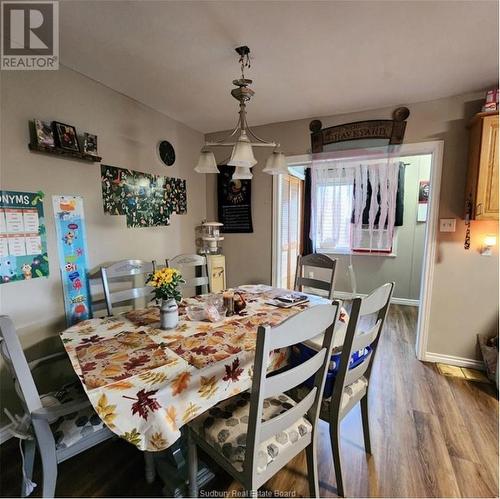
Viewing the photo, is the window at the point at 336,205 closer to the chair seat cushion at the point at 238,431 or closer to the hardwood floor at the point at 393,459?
the hardwood floor at the point at 393,459

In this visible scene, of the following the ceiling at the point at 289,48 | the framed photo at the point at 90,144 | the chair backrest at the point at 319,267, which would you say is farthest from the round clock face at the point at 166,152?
the chair backrest at the point at 319,267

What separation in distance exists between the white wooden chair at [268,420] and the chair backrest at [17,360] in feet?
2.05

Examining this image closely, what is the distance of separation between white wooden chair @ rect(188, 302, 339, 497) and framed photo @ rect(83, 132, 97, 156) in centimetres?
197

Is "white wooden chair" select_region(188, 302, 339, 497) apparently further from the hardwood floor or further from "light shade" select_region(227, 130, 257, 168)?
"light shade" select_region(227, 130, 257, 168)

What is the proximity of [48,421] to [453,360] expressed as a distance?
307 centimetres

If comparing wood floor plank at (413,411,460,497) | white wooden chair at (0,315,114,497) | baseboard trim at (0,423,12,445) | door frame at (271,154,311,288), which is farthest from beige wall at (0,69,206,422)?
wood floor plank at (413,411,460,497)

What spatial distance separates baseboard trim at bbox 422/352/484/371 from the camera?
245 centimetres

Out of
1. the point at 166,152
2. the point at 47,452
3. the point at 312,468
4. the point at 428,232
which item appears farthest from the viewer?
the point at 166,152

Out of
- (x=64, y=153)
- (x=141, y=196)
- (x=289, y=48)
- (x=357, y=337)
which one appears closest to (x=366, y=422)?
(x=357, y=337)

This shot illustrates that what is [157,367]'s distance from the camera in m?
1.08

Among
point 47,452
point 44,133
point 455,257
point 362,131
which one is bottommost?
point 47,452

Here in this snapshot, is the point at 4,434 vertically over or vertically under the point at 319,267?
under

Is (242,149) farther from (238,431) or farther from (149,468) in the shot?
(149,468)

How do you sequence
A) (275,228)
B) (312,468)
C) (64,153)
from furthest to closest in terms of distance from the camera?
(275,228) < (64,153) < (312,468)
